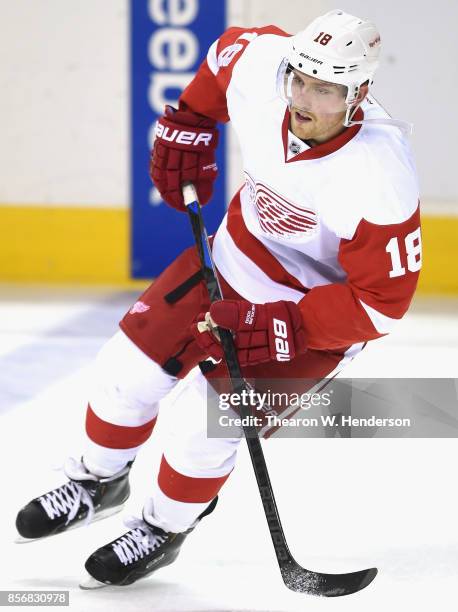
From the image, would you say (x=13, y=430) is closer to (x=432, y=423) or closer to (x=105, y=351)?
(x=105, y=351)

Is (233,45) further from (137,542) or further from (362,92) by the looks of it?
(137,542)

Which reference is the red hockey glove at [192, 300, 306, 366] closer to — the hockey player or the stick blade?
the hockey player

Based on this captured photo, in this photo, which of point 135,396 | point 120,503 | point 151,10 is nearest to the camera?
point 135,396

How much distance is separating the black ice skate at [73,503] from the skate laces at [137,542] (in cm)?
16

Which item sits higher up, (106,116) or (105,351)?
(105,351)

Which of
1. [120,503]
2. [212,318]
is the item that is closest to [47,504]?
[120,503]

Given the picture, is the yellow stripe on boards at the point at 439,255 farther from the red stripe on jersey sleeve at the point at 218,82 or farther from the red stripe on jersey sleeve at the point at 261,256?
the red stripe on jersey sleeve at the point at 261,256

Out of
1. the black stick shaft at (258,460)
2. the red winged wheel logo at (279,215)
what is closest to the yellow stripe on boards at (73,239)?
the red winged wheel logo at (279,215)

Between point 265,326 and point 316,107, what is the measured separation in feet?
1.31

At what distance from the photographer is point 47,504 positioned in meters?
2.23

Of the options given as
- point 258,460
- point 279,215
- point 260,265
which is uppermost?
point 279,215

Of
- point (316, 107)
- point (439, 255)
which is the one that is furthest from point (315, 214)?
point (439, 255)

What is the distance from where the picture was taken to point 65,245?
5.60 meters

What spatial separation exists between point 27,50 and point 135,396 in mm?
3734
